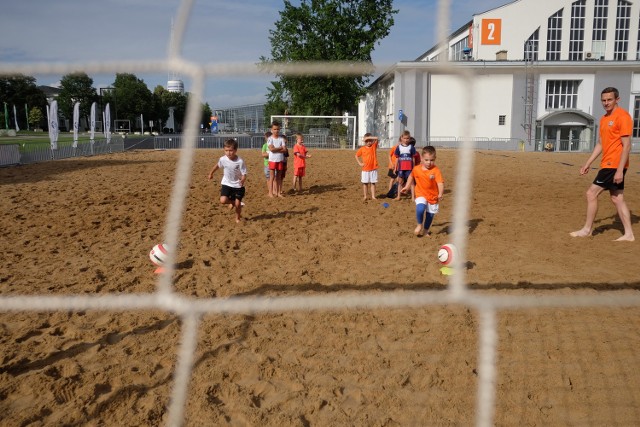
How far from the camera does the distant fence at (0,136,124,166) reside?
1609cm

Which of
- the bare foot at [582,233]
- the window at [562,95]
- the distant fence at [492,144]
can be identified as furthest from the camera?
the window at [562,95]

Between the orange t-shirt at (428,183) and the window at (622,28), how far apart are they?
113ft

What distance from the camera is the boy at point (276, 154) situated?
358 inches

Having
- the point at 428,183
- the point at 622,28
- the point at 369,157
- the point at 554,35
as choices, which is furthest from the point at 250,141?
the point at 622,28

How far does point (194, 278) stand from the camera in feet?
14.8

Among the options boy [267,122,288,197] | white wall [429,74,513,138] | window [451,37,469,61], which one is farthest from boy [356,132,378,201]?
window [451,37,469,61]

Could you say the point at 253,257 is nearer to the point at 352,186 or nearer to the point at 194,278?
the point at 194,278

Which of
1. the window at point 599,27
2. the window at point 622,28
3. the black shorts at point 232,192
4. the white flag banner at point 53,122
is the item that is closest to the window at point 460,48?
the window at point 599,27

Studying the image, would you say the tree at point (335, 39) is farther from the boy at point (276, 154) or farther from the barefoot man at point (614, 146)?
the barefoot man at point (614, 146)

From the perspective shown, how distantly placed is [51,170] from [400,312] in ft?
47.9

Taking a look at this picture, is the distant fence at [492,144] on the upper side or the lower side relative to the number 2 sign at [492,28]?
lower

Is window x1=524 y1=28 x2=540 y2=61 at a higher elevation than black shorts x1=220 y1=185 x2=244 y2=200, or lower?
higher

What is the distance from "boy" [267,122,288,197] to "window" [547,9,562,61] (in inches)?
1214

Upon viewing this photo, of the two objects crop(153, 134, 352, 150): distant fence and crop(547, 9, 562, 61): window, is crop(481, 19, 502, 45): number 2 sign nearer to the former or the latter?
crop(153, 134, 352, 150): distant fence
